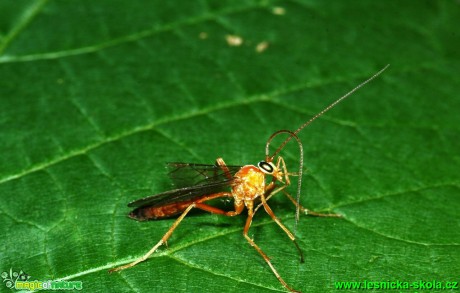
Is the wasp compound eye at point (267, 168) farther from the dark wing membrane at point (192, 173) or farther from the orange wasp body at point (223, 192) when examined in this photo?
the dark wing membrane at point (192, 173)

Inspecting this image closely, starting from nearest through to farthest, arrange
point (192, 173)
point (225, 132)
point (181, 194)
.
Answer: point (181, 194) < point (192, 173) < point (225, 132)

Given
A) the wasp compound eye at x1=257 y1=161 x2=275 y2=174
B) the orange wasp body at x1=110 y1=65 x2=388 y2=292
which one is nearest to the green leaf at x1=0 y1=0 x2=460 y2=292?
the orange wasp body at x1=110 y1=65 x2=388 y2=292

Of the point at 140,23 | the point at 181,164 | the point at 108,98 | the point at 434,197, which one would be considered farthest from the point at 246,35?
the point at 434,197

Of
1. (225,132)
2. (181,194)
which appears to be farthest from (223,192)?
(225,132)

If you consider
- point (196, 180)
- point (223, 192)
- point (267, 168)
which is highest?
point (267, 168)

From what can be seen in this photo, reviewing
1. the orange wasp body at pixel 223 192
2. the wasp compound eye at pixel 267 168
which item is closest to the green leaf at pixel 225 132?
the orange wasp body at pixel 223 192

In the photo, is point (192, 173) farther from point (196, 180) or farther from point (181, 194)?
point (181, 194)

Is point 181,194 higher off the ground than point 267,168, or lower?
lower

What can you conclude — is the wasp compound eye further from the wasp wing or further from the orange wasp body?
the wasp wing
